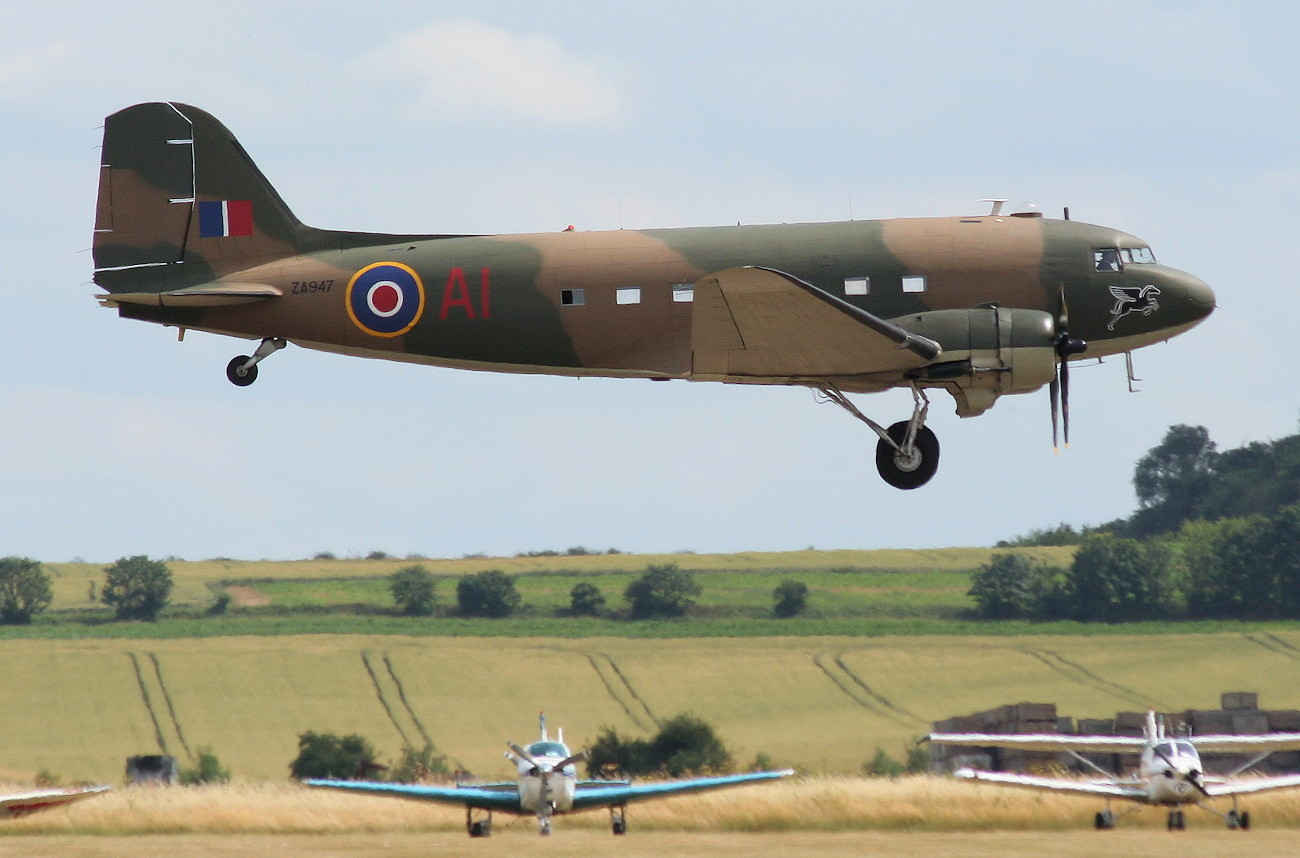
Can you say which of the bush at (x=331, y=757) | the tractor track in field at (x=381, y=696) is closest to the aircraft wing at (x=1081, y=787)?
the bush at (x=331, y=757)

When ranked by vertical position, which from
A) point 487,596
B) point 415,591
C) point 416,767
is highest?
point 415,591

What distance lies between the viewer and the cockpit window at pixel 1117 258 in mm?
30406

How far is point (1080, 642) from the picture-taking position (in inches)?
4584

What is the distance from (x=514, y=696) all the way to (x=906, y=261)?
81291 millimetres

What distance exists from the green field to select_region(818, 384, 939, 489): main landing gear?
199 feet

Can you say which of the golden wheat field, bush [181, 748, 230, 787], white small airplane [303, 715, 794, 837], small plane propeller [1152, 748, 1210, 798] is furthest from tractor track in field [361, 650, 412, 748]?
small plane propeller [1152, 748, 1210, 798]

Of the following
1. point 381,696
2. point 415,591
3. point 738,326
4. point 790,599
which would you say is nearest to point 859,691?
point 790,599

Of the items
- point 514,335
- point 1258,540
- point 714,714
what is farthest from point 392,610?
point 514,335

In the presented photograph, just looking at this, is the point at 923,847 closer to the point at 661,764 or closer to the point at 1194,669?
the point at 661,764

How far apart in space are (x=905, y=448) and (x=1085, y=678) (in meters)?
81.9

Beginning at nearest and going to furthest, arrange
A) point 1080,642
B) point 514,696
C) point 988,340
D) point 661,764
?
point 988,340
point 661,764
point 514,696
point 1080,642

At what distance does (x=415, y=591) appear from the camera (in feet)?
421

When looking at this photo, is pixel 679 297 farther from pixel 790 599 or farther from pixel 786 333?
pixel 790 599

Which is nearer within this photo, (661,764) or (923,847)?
(923,847)
